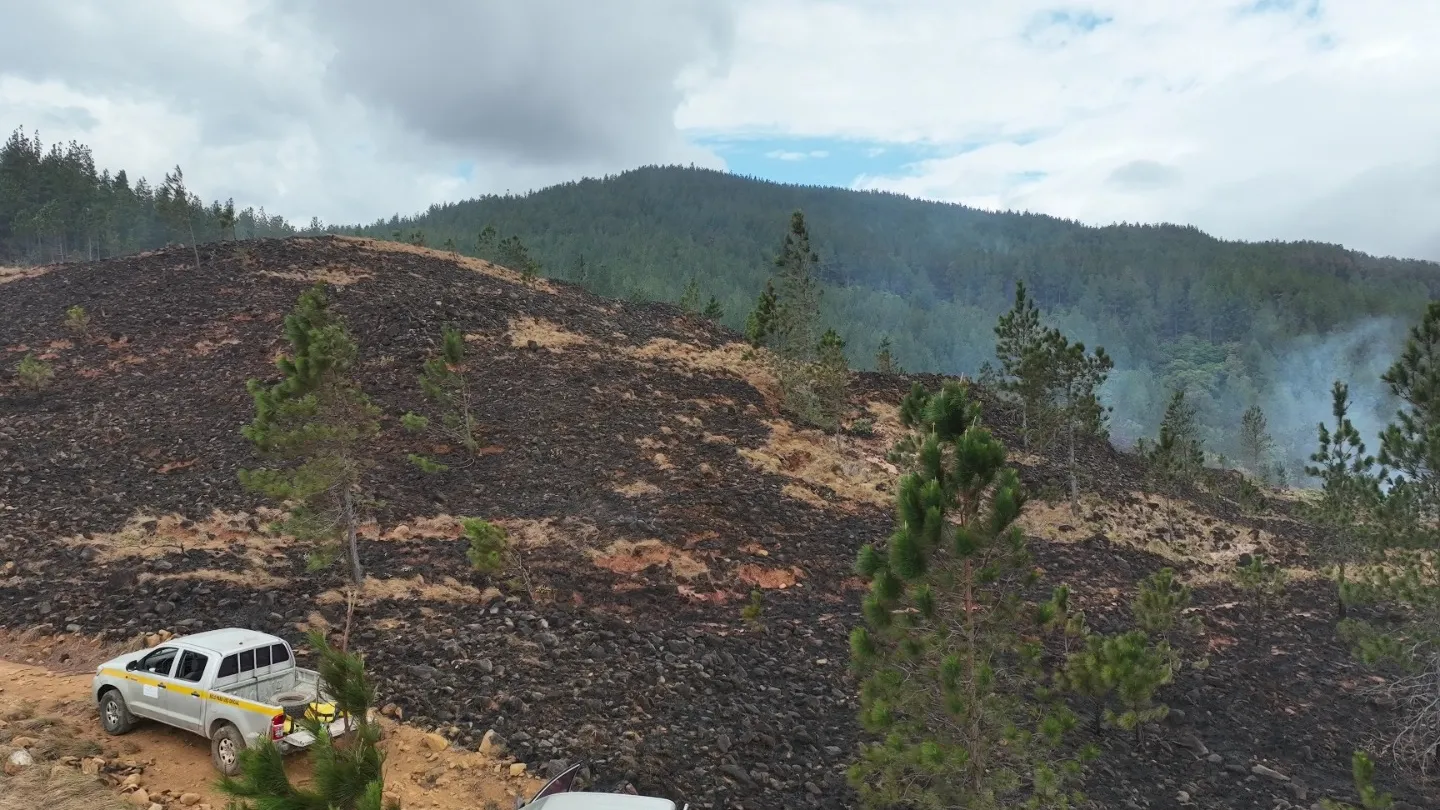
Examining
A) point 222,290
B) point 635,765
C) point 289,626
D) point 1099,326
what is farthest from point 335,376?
point 1099,326

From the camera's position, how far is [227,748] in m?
8.29

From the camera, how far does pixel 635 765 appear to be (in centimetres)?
885

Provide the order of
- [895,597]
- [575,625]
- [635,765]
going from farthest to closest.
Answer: [575,625]
[635,765]
[895,597]

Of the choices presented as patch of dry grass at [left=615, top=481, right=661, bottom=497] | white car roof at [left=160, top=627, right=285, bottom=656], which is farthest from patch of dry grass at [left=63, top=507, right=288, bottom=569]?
patch of dry grass at [left=615, top=481, right=661, bottom=497]

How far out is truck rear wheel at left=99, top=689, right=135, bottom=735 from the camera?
9.15 meters

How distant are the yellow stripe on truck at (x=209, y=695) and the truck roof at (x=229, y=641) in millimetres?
450

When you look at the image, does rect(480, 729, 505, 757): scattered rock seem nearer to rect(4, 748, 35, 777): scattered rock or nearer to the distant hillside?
rect(4, 748, 35, 777): scattered rock

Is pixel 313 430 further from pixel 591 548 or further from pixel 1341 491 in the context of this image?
pixel 1341 491

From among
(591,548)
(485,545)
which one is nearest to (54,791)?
(485,545)

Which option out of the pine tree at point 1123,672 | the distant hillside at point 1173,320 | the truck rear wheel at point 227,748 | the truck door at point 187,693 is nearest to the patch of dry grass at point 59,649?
the truck door at point 187,693

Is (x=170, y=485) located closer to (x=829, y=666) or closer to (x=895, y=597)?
(x=829, y=666)

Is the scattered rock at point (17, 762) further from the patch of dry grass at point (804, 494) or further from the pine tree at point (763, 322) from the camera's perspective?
the pine tree at point (763, 322)

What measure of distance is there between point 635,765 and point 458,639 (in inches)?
167

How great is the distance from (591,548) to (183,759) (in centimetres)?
889
